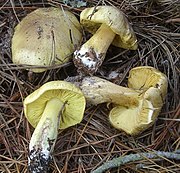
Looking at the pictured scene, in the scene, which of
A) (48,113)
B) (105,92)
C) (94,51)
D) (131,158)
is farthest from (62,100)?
(131,158)

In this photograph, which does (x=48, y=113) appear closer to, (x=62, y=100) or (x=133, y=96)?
(x=62, y=100)

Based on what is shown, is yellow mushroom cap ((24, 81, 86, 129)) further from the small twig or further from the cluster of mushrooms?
the small twig

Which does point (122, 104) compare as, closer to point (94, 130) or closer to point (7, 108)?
point (94, 130)

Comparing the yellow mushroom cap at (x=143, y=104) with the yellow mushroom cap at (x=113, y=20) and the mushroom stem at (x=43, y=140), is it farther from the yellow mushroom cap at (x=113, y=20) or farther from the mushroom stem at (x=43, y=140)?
the mushroom stem at (x=43, y=140)

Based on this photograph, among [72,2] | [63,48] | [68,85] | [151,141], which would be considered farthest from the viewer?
[72,2]

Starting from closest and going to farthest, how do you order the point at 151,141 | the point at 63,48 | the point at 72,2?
the point at 151,141 < the point at 63,48 < the point at 72,2

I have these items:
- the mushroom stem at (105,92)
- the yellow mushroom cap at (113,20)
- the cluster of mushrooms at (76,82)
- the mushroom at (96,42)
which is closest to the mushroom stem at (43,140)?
the cluster of mushrooms at (76,82)

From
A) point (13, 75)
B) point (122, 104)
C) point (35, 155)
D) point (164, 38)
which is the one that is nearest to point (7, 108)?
point (13, 75)

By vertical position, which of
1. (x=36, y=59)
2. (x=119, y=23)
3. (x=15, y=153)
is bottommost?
(x=15, y=153)
